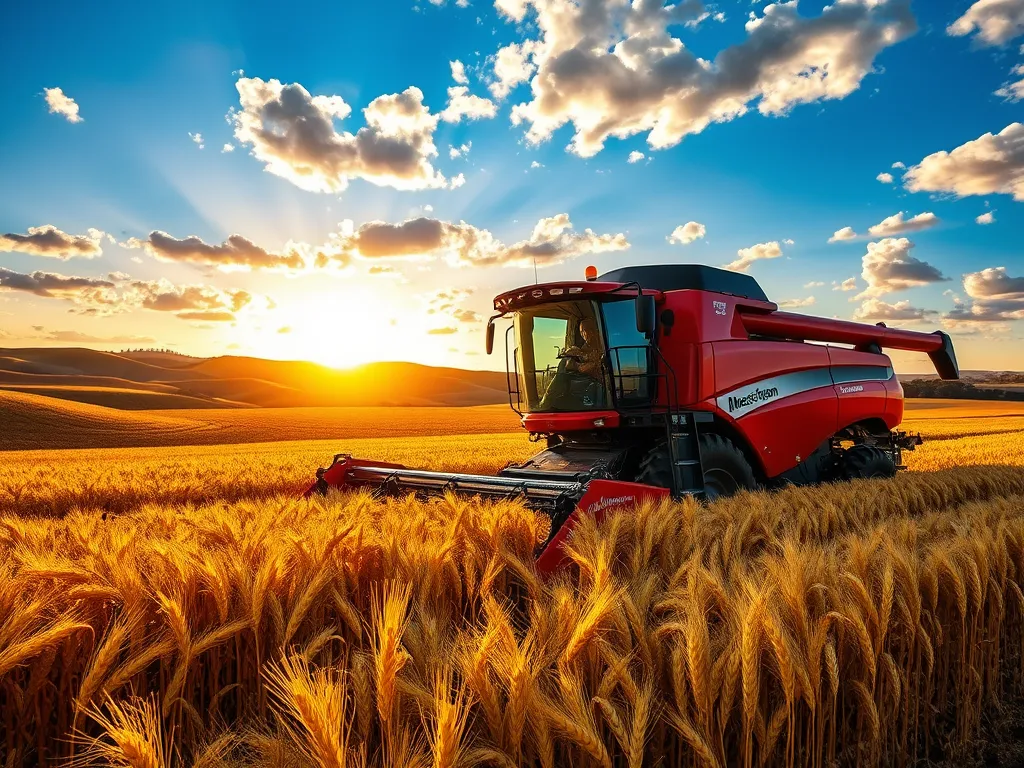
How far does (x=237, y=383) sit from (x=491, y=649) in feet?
341

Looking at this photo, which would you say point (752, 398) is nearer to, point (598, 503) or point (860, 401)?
point (860, 401)

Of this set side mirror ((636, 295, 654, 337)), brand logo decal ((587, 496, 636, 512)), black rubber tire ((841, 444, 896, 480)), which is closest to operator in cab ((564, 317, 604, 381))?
side mirror ((636, 295, 654, 337))

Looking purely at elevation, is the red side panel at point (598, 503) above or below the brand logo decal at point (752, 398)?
below

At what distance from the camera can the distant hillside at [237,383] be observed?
210ft

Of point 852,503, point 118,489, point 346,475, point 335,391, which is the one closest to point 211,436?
point 118,489

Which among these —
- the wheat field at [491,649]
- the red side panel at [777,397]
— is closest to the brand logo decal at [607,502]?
the wheat field at [491,649]

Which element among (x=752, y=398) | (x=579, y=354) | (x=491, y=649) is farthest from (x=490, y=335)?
(x=491, y=649)

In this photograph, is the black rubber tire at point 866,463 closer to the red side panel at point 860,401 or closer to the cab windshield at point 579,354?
the red side panel at point 860,401

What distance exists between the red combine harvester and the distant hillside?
201 ft

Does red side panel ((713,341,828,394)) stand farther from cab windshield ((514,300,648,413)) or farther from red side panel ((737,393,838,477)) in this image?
cab windshield ((514,300,648,413))

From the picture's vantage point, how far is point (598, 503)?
4703 mm

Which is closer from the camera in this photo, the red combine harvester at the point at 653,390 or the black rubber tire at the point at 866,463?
the red combine harvester at the point at 653,390

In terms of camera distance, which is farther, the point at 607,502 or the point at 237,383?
the point at 237,383

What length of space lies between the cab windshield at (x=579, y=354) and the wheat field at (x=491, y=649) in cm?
281
